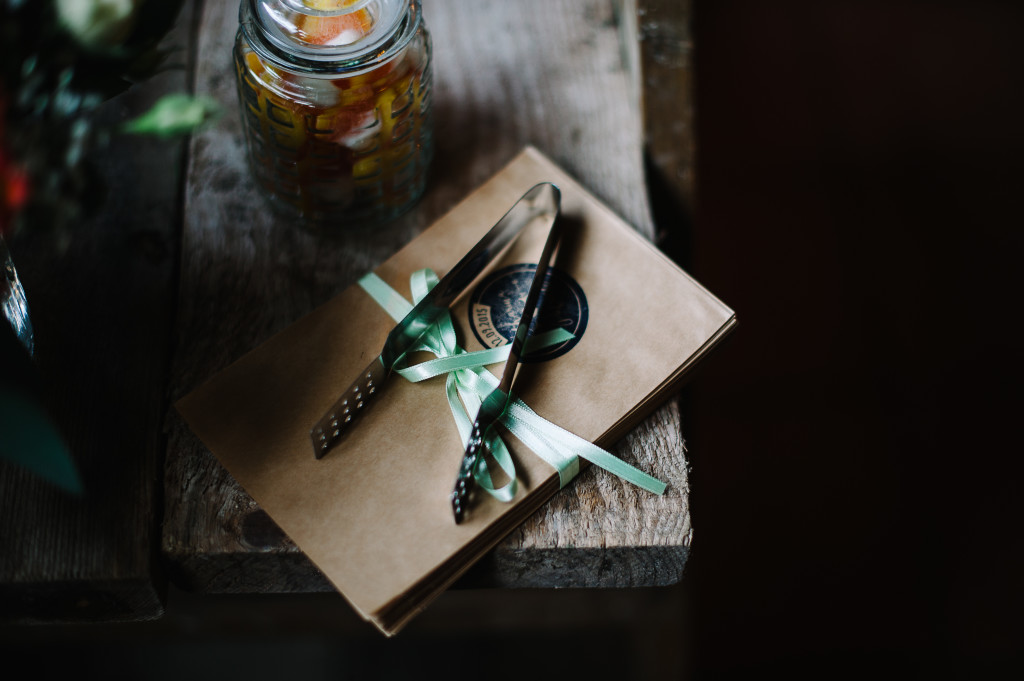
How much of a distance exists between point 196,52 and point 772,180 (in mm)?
1045

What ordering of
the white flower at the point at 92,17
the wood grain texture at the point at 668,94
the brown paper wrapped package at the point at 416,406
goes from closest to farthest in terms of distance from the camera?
the white flower at the point at 92,17 → the brown paper wrapped package at the point at 416,406 → the wood grain texture at the point at 668,94

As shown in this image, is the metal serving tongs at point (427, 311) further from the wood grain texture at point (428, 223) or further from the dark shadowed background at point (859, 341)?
the dark shadowed background at point (859, 341)

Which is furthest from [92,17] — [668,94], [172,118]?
[668,94]

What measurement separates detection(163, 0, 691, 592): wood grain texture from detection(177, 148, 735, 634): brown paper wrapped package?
0.10 feet

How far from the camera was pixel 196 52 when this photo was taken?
2.64 feet

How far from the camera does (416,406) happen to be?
601 mm

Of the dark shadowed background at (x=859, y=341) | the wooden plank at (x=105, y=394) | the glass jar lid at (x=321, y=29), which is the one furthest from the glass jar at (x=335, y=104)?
the dark shadowed background at (x=859, y=341)

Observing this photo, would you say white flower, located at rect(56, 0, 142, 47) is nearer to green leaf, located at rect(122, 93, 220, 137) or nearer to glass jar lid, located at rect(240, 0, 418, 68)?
green leaf, located at rect(122, 93, 220, 137)

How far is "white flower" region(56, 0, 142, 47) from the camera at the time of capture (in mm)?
411

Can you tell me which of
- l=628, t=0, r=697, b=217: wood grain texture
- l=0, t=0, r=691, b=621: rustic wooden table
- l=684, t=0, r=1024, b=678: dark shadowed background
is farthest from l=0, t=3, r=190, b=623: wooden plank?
l=684, t=0, r=1024, b=678: dark shadowed background

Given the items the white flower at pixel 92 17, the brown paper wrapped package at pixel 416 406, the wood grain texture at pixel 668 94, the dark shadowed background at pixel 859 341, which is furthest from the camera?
the dark shadowed background at pixel 859 341

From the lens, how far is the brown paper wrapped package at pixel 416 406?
0.54 m

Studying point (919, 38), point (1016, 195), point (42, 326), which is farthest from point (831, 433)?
point (42, 326)

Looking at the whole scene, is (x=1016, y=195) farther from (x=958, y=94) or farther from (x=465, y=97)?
(x=465, y=97)
